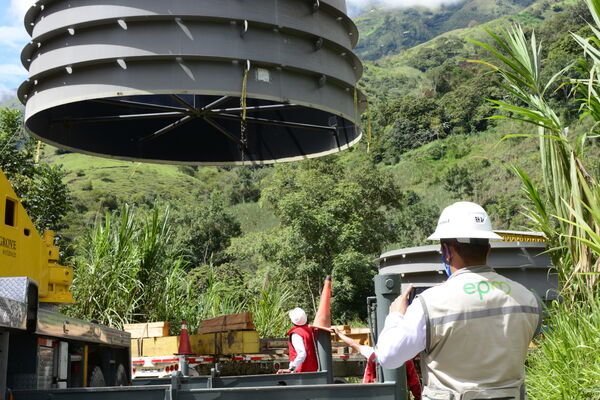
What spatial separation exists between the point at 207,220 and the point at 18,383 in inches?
2153

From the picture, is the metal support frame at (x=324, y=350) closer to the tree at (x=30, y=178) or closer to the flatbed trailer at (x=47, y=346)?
the flatbed trailer at (x=47, y=346)

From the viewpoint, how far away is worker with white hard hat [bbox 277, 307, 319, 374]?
8641mm

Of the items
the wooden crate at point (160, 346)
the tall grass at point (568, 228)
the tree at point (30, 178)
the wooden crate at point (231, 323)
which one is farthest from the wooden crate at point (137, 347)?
the tree at point (30, 178)

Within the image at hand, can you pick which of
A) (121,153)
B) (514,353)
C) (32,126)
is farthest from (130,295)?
(514,353)

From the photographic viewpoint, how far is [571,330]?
550 centimetres

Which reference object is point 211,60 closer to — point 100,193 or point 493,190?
point 493,190

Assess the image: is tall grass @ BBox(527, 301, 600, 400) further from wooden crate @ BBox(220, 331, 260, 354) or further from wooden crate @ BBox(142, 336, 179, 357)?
wooden crate @ BBox(142, 336, 179, 357)

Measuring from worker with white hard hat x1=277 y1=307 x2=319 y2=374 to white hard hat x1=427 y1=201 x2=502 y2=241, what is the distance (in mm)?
5668

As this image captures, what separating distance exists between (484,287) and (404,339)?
0.45m

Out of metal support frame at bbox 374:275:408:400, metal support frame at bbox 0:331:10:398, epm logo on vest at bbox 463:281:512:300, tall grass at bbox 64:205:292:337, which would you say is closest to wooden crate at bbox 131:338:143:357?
tall grass at bbox 64:205:292:337

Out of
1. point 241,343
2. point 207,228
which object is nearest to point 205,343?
point 241,343

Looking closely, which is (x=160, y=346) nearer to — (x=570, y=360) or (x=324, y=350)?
(x=324, y=350)

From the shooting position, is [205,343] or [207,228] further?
[207,228]

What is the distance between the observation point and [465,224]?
10.5 ft
